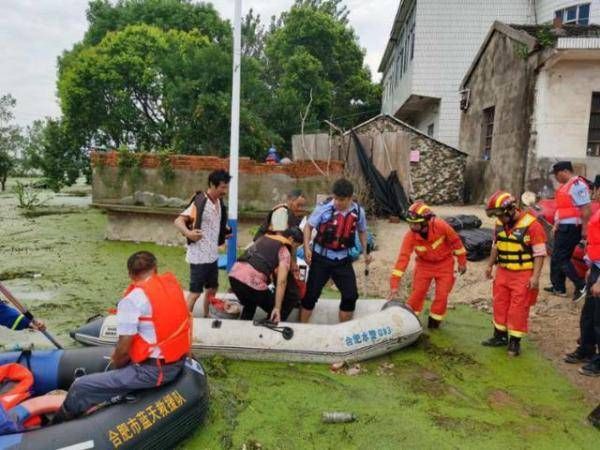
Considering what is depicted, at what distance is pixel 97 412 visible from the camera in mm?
3234

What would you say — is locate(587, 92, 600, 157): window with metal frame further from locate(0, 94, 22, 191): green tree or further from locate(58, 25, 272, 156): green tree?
locate(0, 94, 22, 191): green tree

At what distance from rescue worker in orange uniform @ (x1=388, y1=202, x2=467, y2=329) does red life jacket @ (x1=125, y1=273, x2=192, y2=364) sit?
111 inches

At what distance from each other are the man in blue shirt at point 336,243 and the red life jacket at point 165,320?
6.59 ft

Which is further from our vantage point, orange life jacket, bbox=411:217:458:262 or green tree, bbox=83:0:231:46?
green tree, bbox=83:0:231:46

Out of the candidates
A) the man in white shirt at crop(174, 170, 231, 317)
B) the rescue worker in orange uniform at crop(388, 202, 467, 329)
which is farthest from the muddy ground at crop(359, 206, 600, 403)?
the man in white shirt at crop(174, 170, 231, 317)

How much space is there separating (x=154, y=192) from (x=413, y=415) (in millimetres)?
7645

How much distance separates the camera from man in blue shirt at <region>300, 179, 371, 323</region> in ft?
16.6

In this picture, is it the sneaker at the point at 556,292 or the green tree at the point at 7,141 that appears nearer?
the sneaker at the point at 556,292

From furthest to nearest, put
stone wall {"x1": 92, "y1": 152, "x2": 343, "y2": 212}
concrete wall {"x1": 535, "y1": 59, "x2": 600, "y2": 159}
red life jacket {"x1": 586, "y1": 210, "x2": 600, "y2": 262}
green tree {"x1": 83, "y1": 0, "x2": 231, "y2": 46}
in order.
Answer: green tree {"x1": 83, "y1": 0, "x2": 231, "y2": 46}, concrete wall {"x1": 535, "y1": 59, "x2": 600, "y2": 159}, stone wall {"x1": 92, "y1": 152, "x2": 343, "y2": 212}, red life jacket {"x1": 586, "y1": 210, "x2": 600, "y2": 262}

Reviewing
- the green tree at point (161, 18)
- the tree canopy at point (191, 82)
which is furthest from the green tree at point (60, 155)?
the green tree at point (161, 18)

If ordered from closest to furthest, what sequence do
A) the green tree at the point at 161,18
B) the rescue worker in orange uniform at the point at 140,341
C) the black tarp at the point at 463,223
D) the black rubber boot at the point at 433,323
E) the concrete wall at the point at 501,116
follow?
the rescue worker in orange uniform at the point at 140,341 → the black rubber boot at the point at 433,323 → the black tarp at the point at 463,223 → the concrete wall at the point at 501,116 → the green tree at the point at 161,18

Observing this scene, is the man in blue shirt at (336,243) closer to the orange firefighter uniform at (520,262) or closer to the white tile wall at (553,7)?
the orange firefighter uniform at (520,262)

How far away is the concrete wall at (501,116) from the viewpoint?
1125 centimetres

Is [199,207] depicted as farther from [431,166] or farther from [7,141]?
[7,141]
